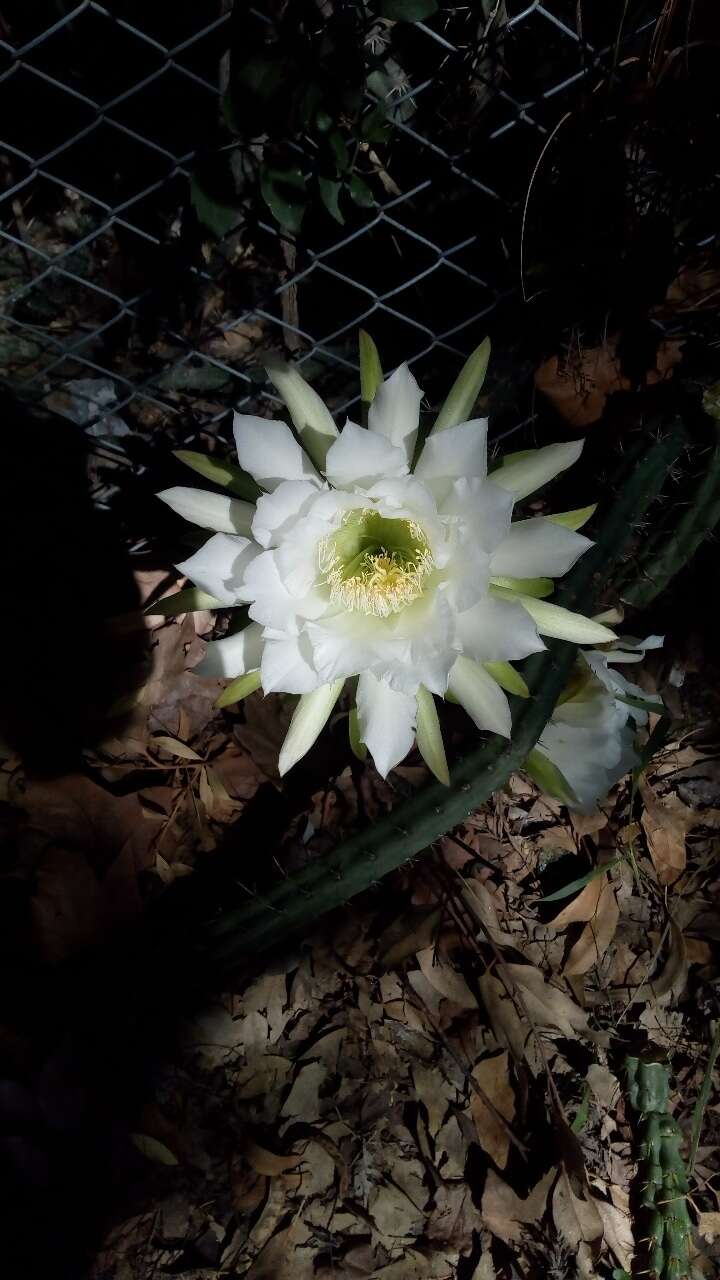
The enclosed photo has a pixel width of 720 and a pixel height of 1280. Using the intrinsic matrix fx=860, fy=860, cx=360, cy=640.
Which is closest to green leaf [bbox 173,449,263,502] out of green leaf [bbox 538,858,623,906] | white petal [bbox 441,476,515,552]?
white petal [bbox 441,476,515,552]

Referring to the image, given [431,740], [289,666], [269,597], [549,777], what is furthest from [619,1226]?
[269,597]

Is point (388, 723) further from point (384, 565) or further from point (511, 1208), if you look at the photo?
point (511, 1208)

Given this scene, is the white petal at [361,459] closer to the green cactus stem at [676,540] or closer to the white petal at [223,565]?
the white petal at [223,565]

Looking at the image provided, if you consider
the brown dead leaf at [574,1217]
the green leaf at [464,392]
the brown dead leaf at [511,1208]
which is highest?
the green leaf at [464,392]

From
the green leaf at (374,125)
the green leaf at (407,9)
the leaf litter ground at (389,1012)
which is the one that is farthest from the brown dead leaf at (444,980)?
the green leaf at (407,9)

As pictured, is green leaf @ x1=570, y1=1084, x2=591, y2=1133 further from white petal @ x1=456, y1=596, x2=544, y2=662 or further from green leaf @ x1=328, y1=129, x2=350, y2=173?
green leaf @ x1=328, y1=129, x2=350, y2=173

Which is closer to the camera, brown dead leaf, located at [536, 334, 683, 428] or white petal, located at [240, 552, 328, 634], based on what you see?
white petal, located at [240, 552, 328, 634]

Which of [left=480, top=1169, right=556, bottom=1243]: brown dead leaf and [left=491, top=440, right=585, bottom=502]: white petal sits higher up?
[left=491, top=440, right=585, bottom=502]: white petal
